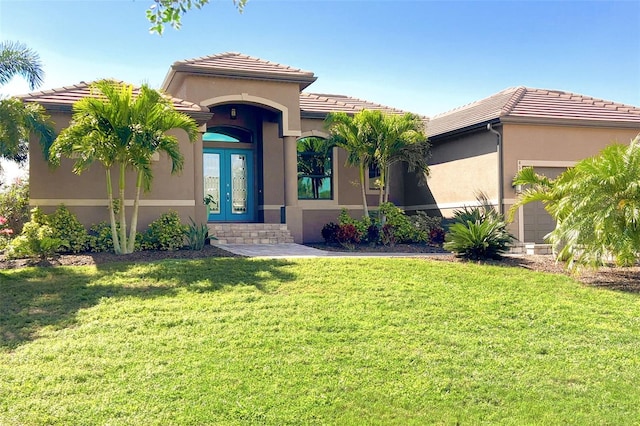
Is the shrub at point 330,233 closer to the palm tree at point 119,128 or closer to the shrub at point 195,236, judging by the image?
the shrub at point 195,236

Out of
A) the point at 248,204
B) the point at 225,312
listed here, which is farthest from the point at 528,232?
the point at 225,312

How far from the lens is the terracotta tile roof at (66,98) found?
46.1ft

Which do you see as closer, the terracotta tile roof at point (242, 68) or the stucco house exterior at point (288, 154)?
the stucco house exterior at point (288, 154)

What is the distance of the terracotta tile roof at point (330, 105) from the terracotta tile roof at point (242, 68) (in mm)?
1410

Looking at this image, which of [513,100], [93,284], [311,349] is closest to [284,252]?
[93,284]

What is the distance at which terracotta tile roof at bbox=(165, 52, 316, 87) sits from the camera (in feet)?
53.5

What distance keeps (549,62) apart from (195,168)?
34.3ft

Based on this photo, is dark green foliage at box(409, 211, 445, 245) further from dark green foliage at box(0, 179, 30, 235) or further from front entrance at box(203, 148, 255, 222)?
dark green foliage at box(0, 179, 30, 235)

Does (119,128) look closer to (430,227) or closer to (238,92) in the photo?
(238,92)

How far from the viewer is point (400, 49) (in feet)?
49.7

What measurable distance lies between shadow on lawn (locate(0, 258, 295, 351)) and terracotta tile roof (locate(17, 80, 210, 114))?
16.6 ft

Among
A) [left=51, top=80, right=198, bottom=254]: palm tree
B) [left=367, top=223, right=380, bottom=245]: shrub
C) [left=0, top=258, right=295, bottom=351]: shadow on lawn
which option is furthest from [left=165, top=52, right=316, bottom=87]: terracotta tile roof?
[left=0, top=258, right=295, bottom=351]: shadow on lawn

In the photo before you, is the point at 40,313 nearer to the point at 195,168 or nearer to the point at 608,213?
the point at 195,168

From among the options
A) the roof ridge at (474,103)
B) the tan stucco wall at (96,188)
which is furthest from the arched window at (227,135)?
the roof ridge at (474,103)
